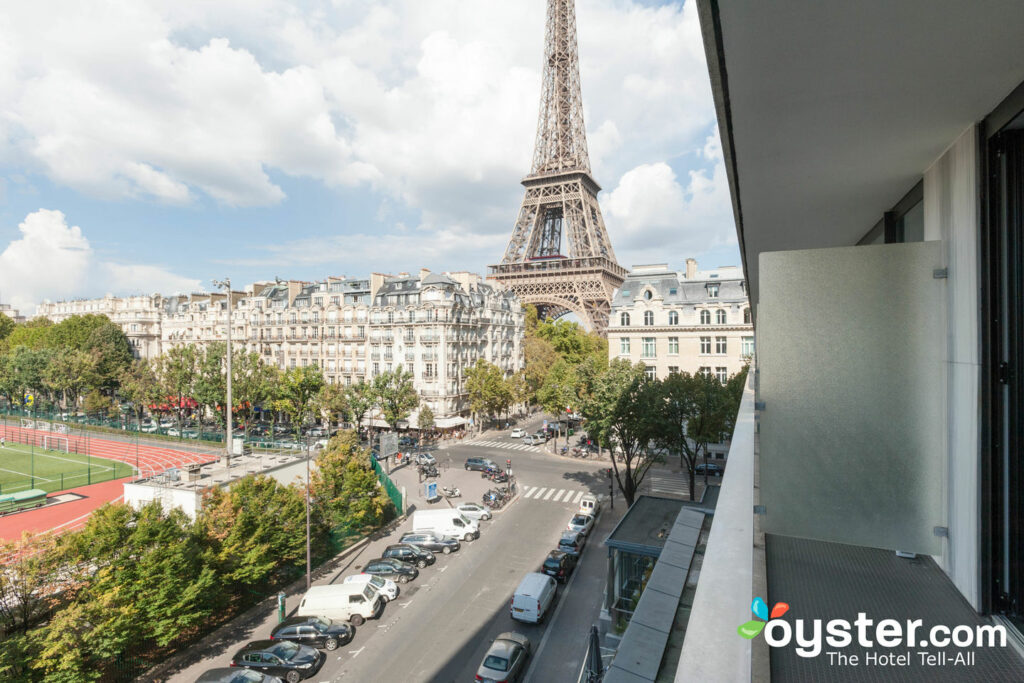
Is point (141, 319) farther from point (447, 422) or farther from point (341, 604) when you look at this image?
point (341, 604)

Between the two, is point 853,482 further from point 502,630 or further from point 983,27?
point 502,630

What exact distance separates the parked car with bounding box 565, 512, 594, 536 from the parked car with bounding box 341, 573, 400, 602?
909 cm

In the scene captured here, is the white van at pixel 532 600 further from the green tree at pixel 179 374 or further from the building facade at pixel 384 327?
the green tree at pixel 179 374

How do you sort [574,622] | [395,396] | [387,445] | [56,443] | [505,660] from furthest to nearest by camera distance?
[56,443] < [395,396] < [387,445] < [574,622] < [505,660]

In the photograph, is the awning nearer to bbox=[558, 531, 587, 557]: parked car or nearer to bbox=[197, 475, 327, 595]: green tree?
bbox=[558, 531, 587, 557]: parked car

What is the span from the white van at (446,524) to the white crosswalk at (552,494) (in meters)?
6.08

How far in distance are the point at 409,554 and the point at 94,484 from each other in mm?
26477

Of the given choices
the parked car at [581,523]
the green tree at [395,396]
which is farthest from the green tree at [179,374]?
the parked car at [581,523]

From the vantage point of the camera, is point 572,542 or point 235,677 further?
point 572,542

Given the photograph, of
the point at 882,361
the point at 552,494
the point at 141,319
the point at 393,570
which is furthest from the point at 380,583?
the point at 141,319

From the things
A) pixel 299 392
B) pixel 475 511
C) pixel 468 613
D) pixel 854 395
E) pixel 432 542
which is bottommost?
pixel 468 613

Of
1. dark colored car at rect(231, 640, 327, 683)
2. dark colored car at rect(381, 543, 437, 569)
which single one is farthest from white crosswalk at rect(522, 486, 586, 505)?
dark colored car at rect(231, 640, 327, 683)

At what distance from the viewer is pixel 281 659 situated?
14.6 meters

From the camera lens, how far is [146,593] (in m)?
13.5
